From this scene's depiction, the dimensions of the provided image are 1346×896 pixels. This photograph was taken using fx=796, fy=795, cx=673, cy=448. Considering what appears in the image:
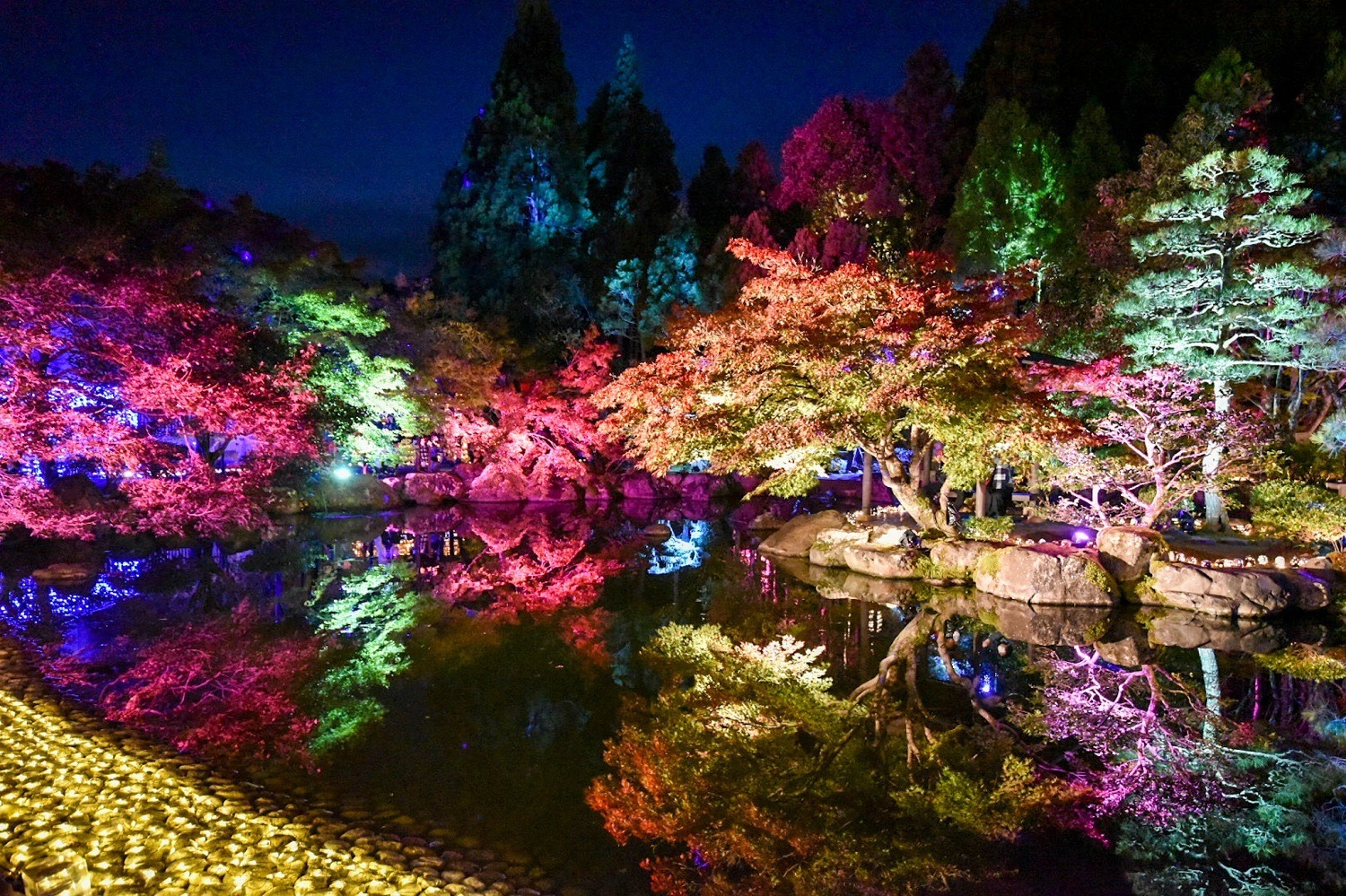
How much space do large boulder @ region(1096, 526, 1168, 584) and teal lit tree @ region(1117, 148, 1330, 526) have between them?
1.60 meters

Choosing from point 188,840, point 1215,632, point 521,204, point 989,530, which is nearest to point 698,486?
point 521,204

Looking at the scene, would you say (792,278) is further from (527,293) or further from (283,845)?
(527,293)

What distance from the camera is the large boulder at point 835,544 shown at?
13.1m

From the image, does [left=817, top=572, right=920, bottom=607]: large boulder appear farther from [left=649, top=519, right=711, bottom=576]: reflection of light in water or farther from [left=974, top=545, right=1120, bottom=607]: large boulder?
[left=649, top=519, right=711, bottom=576]: reflection of light in water

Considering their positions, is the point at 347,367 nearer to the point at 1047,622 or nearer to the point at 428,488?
the point at 428,488

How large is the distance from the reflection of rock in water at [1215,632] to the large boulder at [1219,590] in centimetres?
13

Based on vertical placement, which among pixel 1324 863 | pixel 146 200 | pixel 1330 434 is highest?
pixel 146 200

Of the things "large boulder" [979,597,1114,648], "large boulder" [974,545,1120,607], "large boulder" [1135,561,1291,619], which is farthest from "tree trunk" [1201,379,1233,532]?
"large boulder" [979,597,1114,648]

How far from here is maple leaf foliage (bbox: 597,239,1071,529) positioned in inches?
412

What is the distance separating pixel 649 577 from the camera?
1236cm

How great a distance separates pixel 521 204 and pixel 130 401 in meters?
15.9

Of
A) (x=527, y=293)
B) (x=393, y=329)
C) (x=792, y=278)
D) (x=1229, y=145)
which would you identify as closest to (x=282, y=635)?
(x=792, y=278)

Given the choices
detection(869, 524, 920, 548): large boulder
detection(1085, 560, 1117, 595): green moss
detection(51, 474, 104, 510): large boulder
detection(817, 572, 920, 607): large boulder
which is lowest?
detection(817, 572, 920, 607): large boulder

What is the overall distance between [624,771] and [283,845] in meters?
2.15
